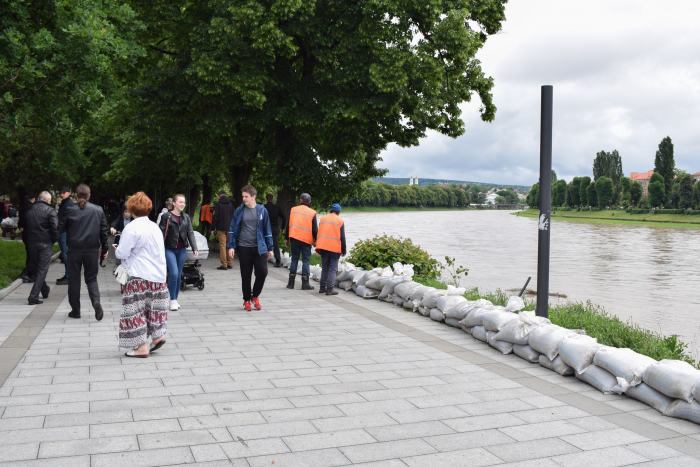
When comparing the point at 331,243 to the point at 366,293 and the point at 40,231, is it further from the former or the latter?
the point at 40,231

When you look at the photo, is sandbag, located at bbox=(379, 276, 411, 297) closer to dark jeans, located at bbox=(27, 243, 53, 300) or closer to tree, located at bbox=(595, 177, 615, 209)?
dark jeans, located at bbox=(27, 243, 53, 300)

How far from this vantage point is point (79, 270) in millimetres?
8508

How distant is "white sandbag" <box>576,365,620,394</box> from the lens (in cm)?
548

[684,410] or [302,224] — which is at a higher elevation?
[302,224]

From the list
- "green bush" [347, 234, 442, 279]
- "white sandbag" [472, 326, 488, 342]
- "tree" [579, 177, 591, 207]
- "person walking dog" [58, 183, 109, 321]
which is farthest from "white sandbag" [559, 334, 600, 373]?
"tree" [579, 177, 591, 207]

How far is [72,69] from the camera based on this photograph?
11992 mm

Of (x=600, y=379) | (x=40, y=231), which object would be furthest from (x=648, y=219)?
(x=600, y=379)

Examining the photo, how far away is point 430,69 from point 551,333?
11.0 meters

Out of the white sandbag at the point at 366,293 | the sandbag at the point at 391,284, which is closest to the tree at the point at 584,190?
the white sandbag at the point at 366,293

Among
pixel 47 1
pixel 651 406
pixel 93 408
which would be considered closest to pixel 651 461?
pixel 651 406

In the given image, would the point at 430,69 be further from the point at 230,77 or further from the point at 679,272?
the point at 679,272

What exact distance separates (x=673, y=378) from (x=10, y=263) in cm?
1425

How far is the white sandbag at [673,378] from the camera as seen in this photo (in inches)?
188

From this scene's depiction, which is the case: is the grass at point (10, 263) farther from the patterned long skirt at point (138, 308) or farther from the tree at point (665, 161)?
the tree at point (665, 161)
